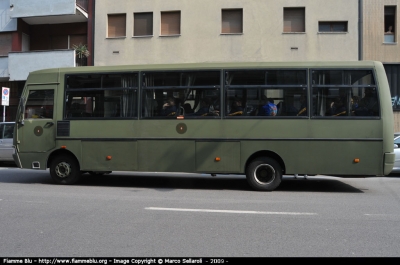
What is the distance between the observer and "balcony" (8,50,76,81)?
2012 cm

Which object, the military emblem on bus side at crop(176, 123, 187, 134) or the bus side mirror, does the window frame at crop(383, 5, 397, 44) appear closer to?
the military emblem on bus side at crop(176, 123, 187, 134)

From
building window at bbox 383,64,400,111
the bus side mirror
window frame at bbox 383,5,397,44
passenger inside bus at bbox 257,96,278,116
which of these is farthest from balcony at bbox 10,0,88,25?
building window at bbox 383,64,400,111

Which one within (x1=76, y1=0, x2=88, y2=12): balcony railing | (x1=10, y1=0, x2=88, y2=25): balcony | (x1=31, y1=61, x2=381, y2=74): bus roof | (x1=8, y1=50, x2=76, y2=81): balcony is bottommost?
(x1=31, y1=61, x2=381, y2=74): bus roof

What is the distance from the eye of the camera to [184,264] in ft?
13.6

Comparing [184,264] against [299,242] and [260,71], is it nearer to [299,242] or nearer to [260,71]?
[299,242]

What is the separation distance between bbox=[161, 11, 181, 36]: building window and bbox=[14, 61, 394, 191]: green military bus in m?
11.9

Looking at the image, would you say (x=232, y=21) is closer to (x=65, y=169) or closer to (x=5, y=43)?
(x=5, y=43)

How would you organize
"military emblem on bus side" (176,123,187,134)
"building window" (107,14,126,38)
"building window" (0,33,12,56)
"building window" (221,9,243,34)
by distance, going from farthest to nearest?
1. "building window" (0,33,12,56)
2. "building window" (107,14,126,38)
3. "building window" (221,9,243,34)
4. "military emblem on bus side" (176,123,187,134)

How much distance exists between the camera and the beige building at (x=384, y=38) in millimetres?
19156

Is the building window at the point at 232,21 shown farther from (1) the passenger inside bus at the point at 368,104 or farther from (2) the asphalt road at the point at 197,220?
(1) the passenger inside bus at the point at 368,104

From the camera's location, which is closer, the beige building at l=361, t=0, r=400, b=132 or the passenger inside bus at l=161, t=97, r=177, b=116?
the passenger inside bus at l=161, t=97, r=177, b=116

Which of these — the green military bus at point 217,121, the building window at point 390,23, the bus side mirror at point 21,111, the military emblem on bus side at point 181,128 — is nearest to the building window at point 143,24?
the green military bus at point 217,121

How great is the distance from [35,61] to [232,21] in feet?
35.4

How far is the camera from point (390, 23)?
19.5 metres
